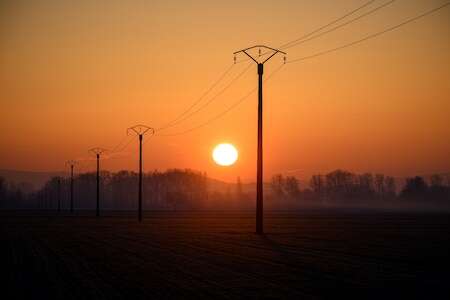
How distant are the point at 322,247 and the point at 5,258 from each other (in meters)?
17.9

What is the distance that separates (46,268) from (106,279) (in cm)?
497

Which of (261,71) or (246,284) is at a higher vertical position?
(261,71)

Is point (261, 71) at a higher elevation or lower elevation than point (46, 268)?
higher

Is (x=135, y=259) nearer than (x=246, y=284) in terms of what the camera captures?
No

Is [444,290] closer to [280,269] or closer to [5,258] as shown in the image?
[280,269]

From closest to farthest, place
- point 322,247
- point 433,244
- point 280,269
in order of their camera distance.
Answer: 1. point 280,269
2. point 322,247
3. point 433,244

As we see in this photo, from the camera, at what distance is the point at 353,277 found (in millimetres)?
23047

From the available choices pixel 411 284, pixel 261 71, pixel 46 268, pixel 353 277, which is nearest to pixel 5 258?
pixel 46 268

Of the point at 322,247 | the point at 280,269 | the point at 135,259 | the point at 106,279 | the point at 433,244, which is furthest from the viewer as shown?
the point at 433,244

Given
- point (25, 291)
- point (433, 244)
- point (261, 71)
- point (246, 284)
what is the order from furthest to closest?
point (261, 71) < point (433, 244) < point (246, 284) < point (25, 291)

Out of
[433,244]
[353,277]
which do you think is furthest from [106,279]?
[433,244]

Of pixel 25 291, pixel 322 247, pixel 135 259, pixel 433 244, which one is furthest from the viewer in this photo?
pixel 433 244

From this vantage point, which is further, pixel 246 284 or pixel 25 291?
pixel 246 284

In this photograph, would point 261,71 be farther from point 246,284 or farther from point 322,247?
point 246,284
